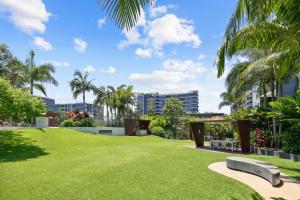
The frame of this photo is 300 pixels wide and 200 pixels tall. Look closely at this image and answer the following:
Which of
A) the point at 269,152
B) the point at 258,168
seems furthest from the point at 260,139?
the point at 258,168

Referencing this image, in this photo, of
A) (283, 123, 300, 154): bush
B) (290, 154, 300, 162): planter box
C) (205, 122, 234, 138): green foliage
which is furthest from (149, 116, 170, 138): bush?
(290, 154, 300, 162): planter box

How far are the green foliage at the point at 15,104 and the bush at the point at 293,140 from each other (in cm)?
1451

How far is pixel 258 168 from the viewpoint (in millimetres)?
9797

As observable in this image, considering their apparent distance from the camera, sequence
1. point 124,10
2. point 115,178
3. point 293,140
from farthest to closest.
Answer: point 293,140
point 115,178
point 124,10

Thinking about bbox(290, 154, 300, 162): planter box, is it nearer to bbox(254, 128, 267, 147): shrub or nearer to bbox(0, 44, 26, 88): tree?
bbox(254, 128, 267, 147): shrub

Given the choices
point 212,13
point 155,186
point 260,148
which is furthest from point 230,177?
point 260,148

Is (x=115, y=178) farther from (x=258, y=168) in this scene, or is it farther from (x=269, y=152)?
(x=269, y=152)

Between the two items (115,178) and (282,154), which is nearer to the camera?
(115,178)

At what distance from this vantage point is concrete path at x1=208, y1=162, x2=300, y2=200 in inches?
295

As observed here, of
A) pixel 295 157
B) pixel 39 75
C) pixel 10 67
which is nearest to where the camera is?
pixel 295 157

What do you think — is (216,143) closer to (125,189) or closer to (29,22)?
(125,189)

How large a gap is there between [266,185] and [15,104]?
13.6m

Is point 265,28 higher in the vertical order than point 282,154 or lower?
higher

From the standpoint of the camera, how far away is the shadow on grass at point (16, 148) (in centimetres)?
1409
